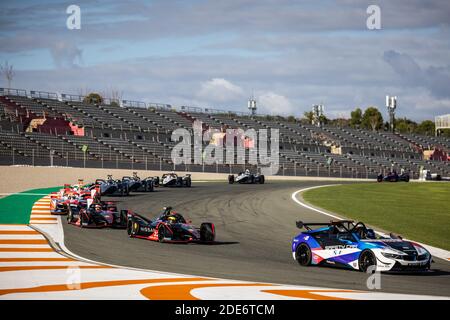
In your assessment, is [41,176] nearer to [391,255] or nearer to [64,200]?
[64,200]

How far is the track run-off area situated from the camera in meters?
11.9

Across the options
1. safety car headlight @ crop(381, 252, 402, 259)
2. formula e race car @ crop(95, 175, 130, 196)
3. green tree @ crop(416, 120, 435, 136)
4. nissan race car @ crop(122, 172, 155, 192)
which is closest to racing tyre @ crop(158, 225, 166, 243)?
safety car headlight @ crop(381, 252, 402, 259)

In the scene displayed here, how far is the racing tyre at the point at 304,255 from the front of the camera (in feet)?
53.2

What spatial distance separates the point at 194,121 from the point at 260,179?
107ft

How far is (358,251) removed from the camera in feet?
50.6

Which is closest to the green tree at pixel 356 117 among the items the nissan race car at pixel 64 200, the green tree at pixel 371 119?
the green tree at pixel 371 119

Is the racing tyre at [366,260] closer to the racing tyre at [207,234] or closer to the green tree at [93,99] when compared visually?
the racing tyre at [207,234]

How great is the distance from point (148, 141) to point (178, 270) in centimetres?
5863

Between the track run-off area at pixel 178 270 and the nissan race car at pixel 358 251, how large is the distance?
0.84 ft

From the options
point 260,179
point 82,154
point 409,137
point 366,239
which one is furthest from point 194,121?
point 366,239

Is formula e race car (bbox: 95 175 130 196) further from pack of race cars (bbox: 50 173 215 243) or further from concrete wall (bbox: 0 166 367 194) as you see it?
pack of race cars (bbox: 50 173 215 243)

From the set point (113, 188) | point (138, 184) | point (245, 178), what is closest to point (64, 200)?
point (113, 188)

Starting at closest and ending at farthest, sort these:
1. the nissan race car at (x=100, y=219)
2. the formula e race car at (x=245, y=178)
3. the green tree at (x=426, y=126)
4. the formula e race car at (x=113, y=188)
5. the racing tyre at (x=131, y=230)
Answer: the racing tyre at (x=131, y=230)
the nissan race car at (x=100, y=219)
the formula e race car at (x=113, y=188)
the formula e race car at (x=245, y=178)
the green tree at (x=426, y=126)

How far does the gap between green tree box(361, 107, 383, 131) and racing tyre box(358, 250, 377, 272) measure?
151884mm
